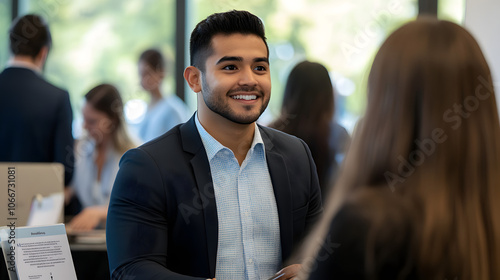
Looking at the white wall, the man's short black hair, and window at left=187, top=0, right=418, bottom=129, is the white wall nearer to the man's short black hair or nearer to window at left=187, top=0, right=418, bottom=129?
window at left=187, top=0, right=418, bottom=129

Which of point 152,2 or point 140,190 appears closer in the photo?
point 140,190

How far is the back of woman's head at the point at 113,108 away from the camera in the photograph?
3643 millimetres

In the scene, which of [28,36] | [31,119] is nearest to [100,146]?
[31,119]

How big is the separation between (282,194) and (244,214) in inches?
5.7

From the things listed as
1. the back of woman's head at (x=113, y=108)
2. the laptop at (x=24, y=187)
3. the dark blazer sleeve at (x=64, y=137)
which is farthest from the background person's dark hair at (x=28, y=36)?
the laptop at (x=24, y=187)

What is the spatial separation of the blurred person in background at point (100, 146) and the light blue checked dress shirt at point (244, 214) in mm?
1741

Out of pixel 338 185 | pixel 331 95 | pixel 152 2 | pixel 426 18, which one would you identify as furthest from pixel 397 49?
pixel 152 2

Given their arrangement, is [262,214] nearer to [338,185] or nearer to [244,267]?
[244,267]

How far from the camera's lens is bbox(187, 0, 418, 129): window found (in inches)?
207

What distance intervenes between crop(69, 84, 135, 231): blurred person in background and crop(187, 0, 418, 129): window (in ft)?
6.17

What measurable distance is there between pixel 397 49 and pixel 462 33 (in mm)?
139

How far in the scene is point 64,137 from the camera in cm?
353

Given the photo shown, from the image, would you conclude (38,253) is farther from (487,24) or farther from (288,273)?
(487,24)

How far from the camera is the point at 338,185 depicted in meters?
1.22
